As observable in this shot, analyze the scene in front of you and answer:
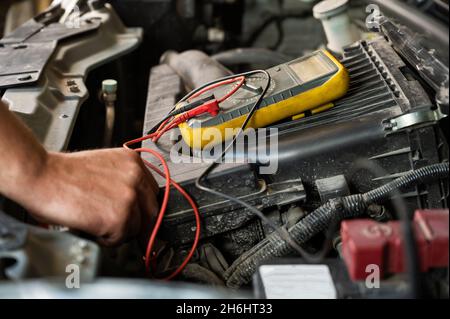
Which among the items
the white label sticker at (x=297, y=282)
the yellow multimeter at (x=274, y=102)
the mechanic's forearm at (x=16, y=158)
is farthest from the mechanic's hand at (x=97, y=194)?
the white label sticker at (x=297, y=282)

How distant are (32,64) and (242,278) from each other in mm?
850

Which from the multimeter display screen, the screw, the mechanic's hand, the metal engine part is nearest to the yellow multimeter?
the multimeter display screen

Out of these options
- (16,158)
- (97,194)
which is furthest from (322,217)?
(16,158)

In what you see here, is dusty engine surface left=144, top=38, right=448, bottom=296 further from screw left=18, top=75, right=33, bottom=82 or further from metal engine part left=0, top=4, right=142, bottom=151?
screw left=18, top=75, right=33, bottom=82

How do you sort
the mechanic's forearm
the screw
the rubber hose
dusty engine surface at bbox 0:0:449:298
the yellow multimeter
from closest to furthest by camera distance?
dusty engine surface at bbox 0:0:449:298, the mechanic's forearm, the rubber hose, the yellow multimeter, the screw

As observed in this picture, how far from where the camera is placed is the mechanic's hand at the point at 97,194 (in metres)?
0.99

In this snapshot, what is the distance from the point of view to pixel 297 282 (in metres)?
0.91

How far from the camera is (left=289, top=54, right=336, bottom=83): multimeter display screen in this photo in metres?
1.26

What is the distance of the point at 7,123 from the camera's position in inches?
39.6

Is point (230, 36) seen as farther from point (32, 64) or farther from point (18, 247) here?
point (18, 247)

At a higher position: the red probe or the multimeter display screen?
the multimeter display screen

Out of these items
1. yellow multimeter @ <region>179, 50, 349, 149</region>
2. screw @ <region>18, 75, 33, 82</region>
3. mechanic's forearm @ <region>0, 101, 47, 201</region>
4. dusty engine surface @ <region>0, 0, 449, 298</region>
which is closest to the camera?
dusty engine surface @ <region>0, 0, 449, 298</region>

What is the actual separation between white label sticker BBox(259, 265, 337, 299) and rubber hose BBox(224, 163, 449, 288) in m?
0.15
